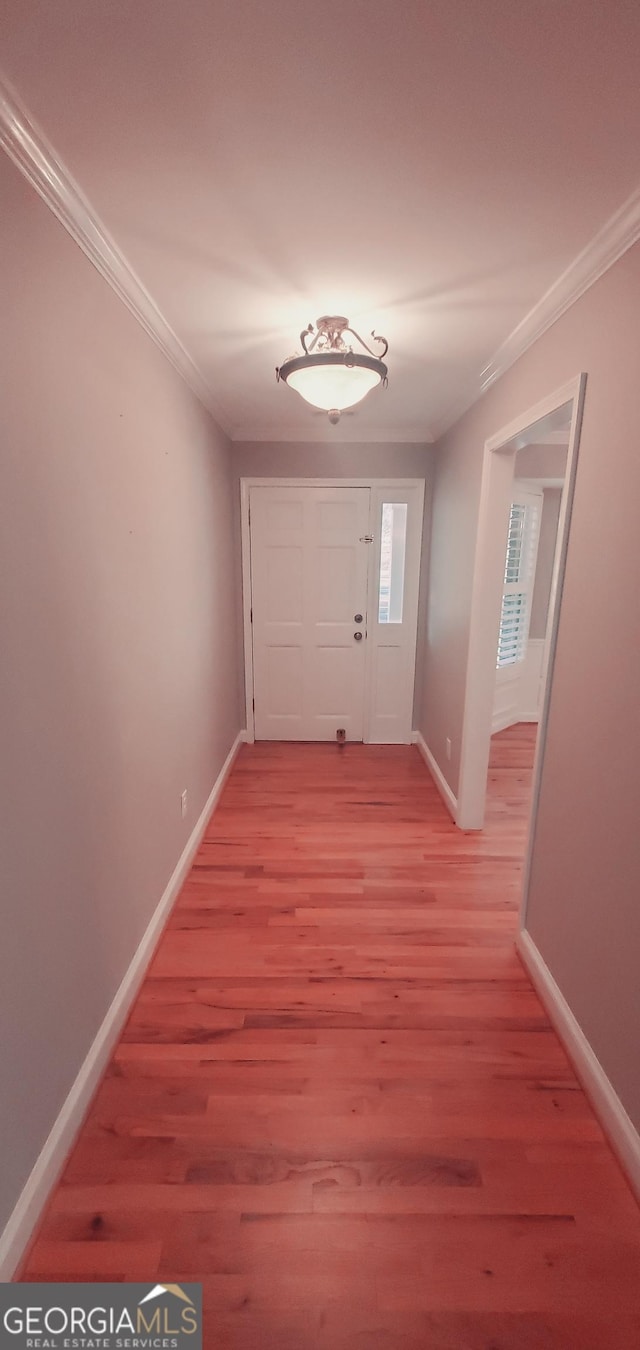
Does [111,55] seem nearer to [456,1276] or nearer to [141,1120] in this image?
[141,1120]

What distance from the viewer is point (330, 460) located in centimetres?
370

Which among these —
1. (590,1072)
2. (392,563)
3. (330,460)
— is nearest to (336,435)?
(330,460)

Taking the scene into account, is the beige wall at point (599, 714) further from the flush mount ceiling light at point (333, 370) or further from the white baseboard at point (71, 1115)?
the white baseboard at point (71, 1115)

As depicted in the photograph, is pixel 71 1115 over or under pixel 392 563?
under

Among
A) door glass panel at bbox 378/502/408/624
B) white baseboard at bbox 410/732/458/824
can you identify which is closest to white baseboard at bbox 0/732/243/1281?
white baseboard at bbox 410/732/458/824

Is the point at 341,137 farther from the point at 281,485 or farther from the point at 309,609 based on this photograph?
the point at 309,609

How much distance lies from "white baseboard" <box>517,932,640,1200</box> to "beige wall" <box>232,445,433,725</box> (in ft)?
10.1

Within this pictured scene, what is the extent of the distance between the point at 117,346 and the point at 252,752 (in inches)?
115

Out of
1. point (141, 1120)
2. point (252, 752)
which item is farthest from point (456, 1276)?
point (252, 752)

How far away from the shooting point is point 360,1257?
1.15 metres

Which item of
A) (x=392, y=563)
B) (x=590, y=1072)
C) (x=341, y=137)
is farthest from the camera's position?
(x=392, y=563)

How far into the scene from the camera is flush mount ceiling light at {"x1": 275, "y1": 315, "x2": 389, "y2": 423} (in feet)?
5.53

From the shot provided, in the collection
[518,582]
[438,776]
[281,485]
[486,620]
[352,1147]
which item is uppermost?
[281,485]

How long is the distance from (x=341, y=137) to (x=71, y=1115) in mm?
2386
